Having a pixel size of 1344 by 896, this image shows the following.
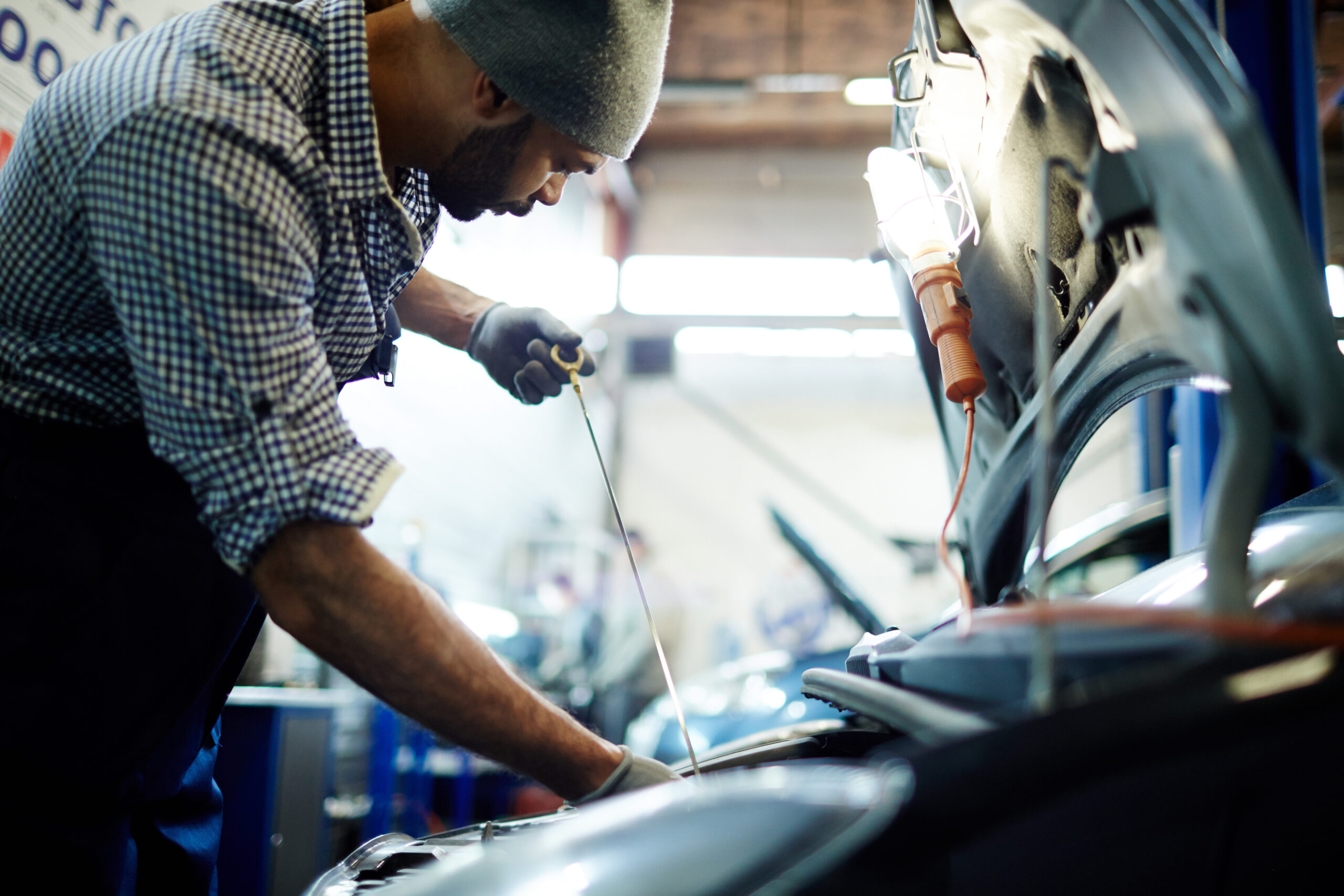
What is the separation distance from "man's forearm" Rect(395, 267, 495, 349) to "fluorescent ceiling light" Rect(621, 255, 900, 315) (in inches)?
303

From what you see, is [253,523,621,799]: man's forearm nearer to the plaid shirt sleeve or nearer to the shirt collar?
the plaid shirt sleeve

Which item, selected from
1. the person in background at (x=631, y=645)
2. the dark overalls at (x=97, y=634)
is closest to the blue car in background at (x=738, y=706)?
the person in background at (x=631, y=645)

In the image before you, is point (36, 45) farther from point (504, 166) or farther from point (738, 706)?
point (738, 706)

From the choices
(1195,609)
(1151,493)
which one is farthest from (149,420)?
(1151,493)

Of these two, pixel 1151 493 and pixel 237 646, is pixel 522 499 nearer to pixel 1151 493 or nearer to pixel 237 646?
pixel 1151 493

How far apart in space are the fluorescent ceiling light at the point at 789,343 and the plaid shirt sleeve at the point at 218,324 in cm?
921

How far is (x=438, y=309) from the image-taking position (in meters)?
1.61

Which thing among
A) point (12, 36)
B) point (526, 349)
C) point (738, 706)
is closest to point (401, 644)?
point (526, 349)

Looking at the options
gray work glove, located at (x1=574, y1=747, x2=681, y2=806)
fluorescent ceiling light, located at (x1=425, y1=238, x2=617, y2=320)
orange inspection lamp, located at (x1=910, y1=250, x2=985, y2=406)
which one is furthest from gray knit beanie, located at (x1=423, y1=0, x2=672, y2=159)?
fluorescent ceiling light, located at (x1=425, y1=238, x2=617, y2=320)

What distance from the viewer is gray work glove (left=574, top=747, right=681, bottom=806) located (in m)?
0.90

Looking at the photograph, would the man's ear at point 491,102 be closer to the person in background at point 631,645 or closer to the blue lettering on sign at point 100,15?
the blue lettering on sign at point 100,15

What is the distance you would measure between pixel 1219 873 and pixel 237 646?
3.38 ft

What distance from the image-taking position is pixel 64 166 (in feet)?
2.81

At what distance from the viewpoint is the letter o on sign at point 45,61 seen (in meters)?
2.27
